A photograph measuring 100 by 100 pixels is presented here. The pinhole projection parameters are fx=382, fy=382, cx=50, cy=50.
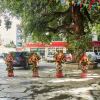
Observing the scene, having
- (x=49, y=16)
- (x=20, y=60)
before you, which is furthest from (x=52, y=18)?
(x=20, y=60)

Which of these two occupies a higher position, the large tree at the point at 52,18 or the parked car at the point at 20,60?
the large tree at the point at 52,18

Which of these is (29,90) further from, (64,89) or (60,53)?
(60,53)

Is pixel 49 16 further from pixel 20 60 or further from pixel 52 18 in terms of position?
pixel 20 60

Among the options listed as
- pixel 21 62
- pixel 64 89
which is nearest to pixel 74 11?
pixel 21 62

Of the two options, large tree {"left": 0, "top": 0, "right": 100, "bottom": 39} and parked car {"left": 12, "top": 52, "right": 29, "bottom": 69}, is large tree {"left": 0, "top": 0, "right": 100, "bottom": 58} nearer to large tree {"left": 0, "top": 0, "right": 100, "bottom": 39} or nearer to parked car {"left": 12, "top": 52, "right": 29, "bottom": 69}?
large tree {"left": 0, "top": 0, "right": 100, "bottom": 39}

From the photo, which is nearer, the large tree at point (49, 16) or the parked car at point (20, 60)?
the large tree at point (49, 16)

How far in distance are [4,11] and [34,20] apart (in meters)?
5.53

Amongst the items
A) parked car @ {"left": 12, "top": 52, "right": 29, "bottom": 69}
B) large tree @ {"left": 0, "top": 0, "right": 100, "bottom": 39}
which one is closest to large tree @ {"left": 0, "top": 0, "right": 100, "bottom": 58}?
large tree @ {"left": 0, "top": 0, "right": 100, "bottom": 39}

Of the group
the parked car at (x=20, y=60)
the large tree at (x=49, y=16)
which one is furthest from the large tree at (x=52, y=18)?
the parked car at (x=20, y=60)

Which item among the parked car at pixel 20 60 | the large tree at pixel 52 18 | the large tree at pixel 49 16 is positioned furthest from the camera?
the parked car at pixel 20 60

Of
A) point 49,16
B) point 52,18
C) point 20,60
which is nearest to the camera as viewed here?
point 20,60

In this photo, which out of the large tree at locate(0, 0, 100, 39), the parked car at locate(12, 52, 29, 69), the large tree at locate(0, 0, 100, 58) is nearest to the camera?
the large tree at locate(0, 0, 100, 39)

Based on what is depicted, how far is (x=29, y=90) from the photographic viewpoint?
1566 centimetres

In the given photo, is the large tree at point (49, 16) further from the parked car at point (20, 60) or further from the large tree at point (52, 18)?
the parked car at point (20, 60)
